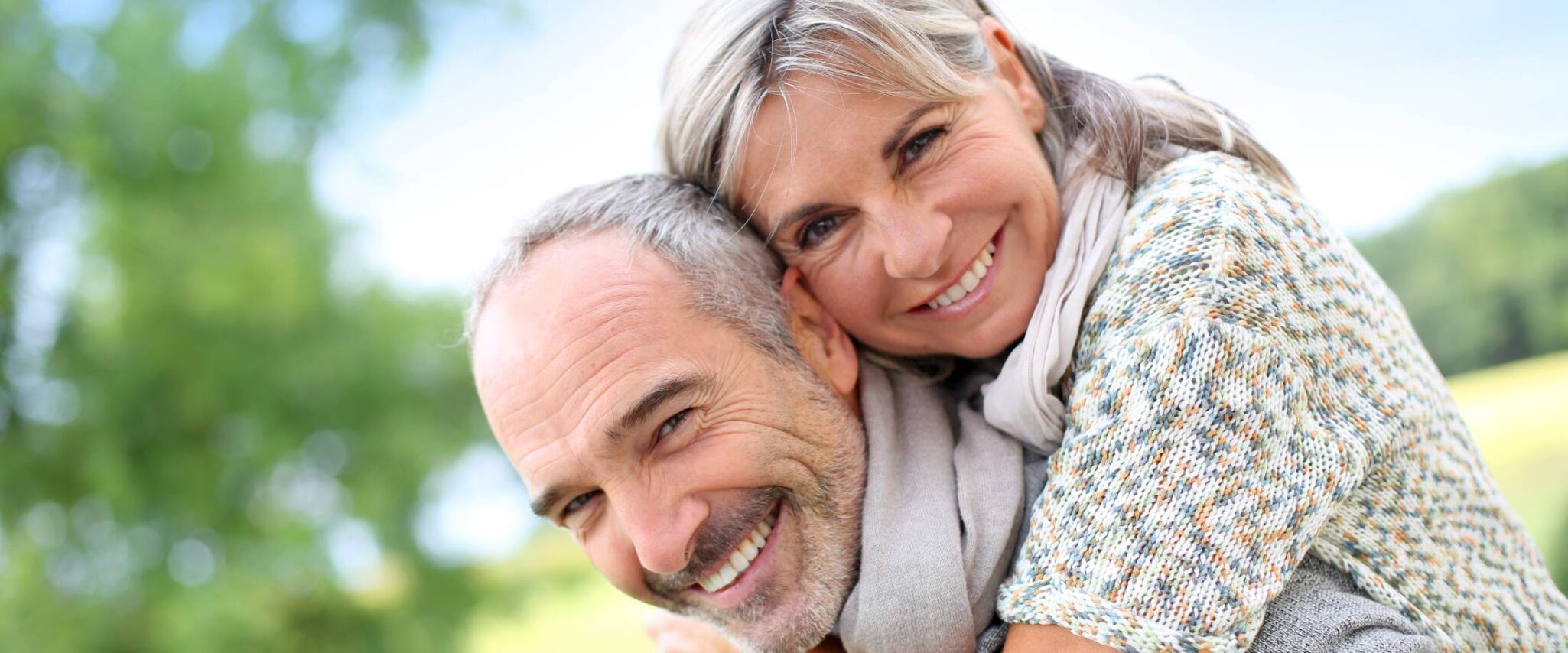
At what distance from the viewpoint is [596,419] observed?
5.72ft

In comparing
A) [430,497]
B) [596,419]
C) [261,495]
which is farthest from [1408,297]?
[261,495]

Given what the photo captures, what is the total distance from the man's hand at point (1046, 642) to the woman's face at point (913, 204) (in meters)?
0.52

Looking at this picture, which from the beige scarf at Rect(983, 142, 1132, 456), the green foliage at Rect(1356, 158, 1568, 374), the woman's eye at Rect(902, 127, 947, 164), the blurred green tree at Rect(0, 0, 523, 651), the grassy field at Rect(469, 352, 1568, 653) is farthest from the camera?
the blurred green tree at Rect(0, 0, 523, 651)

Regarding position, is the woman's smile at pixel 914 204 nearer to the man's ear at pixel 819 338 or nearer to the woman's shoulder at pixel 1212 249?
the man's ear at pixel 819 338

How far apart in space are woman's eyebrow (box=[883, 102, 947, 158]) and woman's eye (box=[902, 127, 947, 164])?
0.03 meters

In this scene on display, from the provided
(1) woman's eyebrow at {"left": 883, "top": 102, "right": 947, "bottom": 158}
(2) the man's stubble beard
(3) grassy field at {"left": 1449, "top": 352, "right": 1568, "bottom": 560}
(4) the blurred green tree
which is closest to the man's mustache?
(2) the man's stubble beard

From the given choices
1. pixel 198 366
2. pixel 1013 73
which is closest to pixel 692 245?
pixel 1013 73

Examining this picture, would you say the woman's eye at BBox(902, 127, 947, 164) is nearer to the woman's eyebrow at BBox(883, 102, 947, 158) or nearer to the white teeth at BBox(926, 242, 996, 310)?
the woman's eyebrow at BBox(883, 102, 947, 158)

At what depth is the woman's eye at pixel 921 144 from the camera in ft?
5.88

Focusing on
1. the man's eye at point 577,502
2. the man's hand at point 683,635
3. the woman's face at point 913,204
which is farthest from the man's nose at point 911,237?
the man's hand at point 683,635

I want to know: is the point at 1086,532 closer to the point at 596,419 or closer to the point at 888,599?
the point at 888,599

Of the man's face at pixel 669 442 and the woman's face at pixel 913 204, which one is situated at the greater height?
the woman's face at pixel 913 204

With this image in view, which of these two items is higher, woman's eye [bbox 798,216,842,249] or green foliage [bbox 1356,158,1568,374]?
woman's eye [bbox 798,216,842,249]

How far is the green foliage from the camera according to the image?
4043 millimetres
